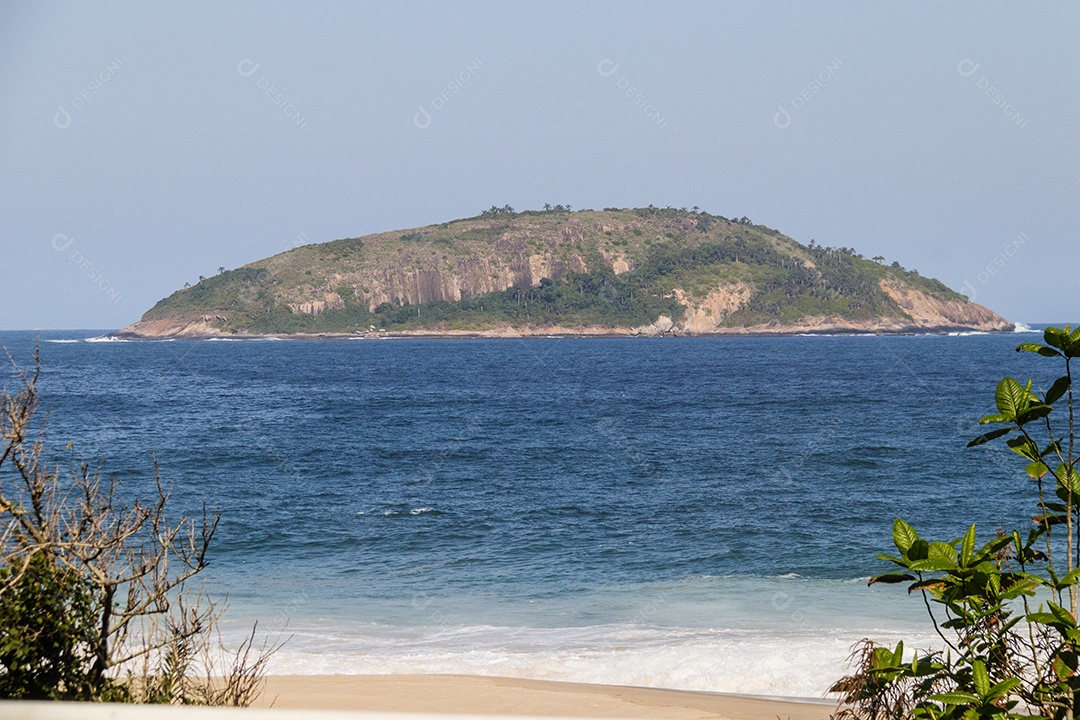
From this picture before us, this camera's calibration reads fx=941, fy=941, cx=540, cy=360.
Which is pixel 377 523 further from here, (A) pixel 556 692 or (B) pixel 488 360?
(B) pixel 488 360

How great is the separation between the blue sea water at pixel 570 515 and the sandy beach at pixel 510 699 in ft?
2.55

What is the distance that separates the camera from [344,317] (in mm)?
190375

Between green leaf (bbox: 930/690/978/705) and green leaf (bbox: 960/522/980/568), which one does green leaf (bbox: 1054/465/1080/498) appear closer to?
green leaf (bbox: 960/522/980/568)

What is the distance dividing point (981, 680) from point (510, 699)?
7.16 metres

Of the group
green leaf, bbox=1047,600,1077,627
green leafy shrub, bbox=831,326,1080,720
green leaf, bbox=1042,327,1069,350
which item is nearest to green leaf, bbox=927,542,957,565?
green leafy shrub, bbox=831,326,1080,720

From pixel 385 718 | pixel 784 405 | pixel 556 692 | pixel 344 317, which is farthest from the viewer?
pixel 344 317

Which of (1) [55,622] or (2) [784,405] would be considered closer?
(1) [55,622]

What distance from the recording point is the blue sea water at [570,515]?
42.7 ft

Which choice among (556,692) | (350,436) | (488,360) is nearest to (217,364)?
(488,360)

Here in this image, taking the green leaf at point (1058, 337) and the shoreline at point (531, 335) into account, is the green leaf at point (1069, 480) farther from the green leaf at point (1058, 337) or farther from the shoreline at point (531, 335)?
the shoreline at point (531, 335)

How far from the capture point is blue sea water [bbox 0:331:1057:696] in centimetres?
1301

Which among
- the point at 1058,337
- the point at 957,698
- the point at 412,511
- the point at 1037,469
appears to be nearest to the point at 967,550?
the point at 957,698

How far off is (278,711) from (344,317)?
192846 millimetres

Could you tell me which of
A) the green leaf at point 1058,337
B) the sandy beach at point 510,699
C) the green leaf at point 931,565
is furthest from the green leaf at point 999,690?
the sandy beach at point 510,699
